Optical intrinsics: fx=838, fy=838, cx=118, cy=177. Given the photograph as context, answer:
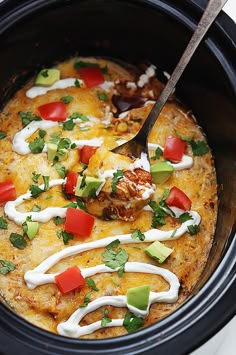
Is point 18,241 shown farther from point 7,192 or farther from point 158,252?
point 158,252

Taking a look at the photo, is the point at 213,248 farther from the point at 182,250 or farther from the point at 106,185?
the point at 106,185

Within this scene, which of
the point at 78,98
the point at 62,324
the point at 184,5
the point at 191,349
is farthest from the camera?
the point at 78,98

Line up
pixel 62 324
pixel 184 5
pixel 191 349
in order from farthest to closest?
1. pixel 184 5
2. pixel 62 324
3. pixel 191 349

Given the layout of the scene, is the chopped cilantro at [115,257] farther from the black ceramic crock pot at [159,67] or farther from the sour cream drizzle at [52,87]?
the sour cream drizzle at [52,87]

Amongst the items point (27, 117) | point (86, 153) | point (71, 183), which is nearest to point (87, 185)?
point (71, 183)

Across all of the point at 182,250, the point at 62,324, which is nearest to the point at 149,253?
the point at 182,250

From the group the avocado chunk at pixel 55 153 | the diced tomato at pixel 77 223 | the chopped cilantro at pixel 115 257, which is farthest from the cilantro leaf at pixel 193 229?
the avocado chunk at pixel 55 153
